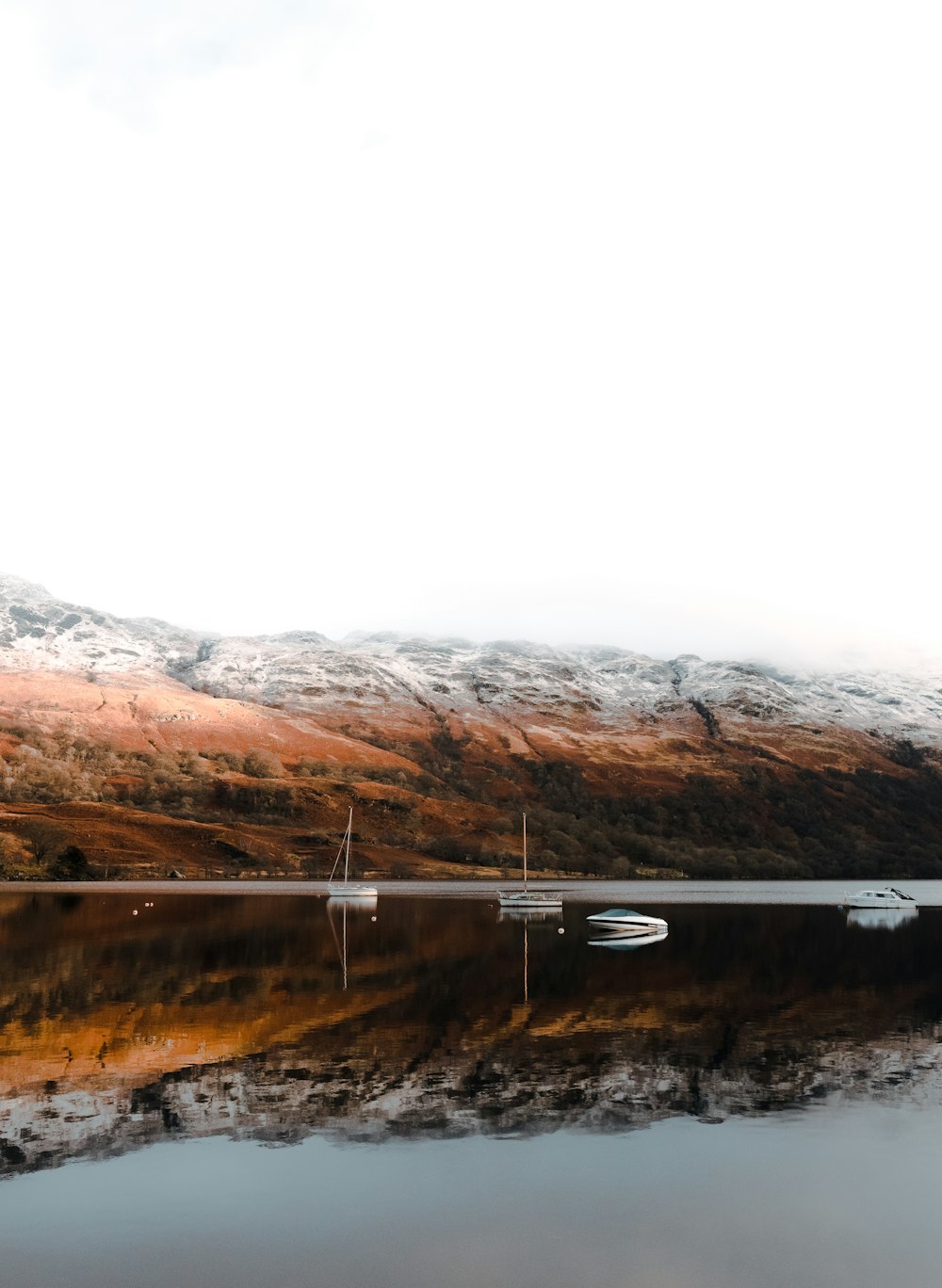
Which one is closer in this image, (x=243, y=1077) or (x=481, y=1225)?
(x=481, y=1225)

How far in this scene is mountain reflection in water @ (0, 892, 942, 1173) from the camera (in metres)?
28.1

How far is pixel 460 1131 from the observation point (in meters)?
26.6

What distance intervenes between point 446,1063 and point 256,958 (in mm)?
37252

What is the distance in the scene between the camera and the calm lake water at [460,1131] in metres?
19.2

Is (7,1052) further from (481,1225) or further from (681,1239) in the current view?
(681,1239)

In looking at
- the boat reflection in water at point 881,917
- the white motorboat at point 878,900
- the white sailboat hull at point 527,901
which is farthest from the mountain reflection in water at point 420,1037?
the white motorboat at point 878,900

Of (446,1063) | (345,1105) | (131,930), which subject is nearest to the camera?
(345,1105)

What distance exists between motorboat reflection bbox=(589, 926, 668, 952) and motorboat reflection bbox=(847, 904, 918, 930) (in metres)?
38.9

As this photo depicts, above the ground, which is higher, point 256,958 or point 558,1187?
point 558,1187

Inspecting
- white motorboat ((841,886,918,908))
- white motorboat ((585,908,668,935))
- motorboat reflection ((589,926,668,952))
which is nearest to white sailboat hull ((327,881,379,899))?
white motorboat ((585,908,668,935))

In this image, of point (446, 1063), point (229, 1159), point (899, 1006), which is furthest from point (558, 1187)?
point (899, 1006)

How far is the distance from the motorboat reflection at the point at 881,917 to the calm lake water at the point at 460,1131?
76224 millimetres

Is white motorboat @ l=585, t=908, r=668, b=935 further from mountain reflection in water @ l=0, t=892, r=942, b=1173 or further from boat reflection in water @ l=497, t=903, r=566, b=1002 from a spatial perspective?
mountain reflection in water @ l=0, t=892, r=942, b=1173

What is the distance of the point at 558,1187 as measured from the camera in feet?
74.5
